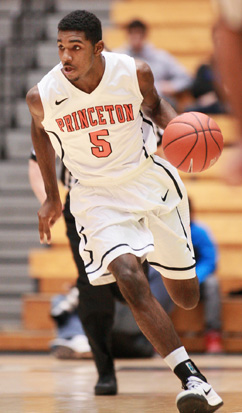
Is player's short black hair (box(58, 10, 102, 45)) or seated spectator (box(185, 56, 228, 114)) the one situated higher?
player's short black hair (box(58, 10, 102, 45))

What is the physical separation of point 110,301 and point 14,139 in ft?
18.1

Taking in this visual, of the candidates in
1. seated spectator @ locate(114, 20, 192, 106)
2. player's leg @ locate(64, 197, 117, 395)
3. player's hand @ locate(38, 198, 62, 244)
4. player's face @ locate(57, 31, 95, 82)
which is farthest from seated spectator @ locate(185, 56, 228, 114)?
player's face @ locate(57, 31, 95, 82)

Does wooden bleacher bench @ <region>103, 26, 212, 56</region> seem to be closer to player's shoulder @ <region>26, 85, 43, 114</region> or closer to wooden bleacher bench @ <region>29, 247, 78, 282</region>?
wooden bleacher bench @ <region>29, 247, 78, 282</region>

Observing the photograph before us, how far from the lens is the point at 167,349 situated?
12.9ft

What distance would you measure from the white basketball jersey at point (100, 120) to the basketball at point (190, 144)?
284 millimetres

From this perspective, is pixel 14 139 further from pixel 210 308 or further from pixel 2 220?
pixel 210 308

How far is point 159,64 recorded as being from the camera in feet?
33.1

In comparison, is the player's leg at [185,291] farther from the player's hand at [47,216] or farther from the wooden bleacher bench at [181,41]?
the wooden bleacher bench at [181,41]

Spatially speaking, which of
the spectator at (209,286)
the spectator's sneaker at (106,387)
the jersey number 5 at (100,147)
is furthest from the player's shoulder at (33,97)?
the spectator at (209,286)

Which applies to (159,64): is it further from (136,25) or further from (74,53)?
(74,53)

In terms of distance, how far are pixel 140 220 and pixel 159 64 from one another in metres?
6.03

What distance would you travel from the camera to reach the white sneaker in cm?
370

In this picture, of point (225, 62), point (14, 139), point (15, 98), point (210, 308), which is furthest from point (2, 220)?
point (225, 62)

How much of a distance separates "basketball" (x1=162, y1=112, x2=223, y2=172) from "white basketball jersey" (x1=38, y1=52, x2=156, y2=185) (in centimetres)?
28
